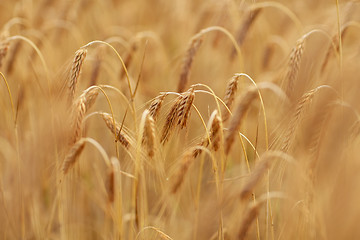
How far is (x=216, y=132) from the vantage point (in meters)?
1.51

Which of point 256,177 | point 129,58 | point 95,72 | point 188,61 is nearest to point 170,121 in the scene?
point 256,177

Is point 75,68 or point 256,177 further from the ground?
point 75,68

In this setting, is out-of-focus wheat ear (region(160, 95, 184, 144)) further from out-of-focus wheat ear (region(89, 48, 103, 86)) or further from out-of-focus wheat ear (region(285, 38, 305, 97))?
out-of-focus wheat ear (region(89, 48, 103, 86))

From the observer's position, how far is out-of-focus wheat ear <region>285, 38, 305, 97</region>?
1.71 metres

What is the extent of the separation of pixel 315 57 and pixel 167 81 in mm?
1062

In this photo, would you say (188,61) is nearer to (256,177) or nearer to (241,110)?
(241,110)

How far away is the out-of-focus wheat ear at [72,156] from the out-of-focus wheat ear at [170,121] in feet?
0.92

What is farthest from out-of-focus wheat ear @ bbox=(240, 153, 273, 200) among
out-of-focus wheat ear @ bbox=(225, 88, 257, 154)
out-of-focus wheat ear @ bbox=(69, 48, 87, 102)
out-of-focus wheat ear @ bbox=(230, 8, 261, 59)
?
out-of-focus wheat ear @ bbox=(230, 8, 261, 59)

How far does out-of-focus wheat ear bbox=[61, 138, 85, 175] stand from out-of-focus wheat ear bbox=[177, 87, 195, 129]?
0.34 metres

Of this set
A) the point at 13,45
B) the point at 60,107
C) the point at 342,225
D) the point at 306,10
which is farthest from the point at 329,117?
the point at 306,10

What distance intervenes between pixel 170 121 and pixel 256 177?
360 millimetres

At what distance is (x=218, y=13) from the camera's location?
2820 millimetres

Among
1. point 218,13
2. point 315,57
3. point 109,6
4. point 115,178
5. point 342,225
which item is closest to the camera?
point 342,225

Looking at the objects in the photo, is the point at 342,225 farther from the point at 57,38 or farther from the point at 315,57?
the point at 57,38
